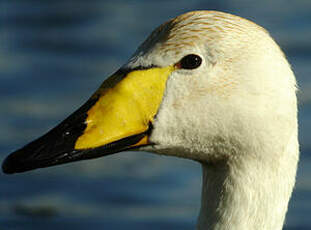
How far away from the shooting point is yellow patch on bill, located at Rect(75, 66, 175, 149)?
488 centimetres

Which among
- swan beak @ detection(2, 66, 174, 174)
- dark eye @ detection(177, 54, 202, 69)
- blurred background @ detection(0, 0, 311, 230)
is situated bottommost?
blurred background @ detection(0, 0, 311, 230)

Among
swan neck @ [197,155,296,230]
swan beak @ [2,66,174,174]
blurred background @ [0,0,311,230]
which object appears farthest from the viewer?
blurred background @ [0,0,311,230]

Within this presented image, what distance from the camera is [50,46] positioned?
43.1 ft

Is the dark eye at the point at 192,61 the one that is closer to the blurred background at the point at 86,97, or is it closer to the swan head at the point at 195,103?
the swan head at the point at 195,103

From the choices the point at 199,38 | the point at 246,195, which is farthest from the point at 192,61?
the point at 246,195

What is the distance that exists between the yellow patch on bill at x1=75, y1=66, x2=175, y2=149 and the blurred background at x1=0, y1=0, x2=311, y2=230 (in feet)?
15.8

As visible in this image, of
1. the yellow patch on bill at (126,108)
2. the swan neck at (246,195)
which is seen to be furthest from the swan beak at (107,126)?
the swan neck at (246,195)

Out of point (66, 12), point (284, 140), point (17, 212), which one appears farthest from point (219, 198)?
point (66, 12)

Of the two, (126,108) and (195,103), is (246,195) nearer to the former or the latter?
(195,103)

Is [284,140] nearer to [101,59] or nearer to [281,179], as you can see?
[281,179]

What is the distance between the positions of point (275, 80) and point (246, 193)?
2.31ft

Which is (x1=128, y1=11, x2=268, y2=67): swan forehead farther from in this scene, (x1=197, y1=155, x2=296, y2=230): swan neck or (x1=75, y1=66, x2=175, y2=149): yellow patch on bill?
(x1=197, y1=155, x2=296, y2=230): swan neck

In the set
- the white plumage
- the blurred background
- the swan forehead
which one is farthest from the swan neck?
the blurred background

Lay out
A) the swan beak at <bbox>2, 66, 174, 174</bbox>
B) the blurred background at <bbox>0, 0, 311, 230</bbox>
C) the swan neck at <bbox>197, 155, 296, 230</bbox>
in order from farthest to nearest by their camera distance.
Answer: the blurred background at <bbox>0, 0, 311, 230</bbox> < the swan neck at <bbox>197, 155, 296, 230</bbox> < the swan beak at <bbox>2, 66, 174, 174</bbox>
